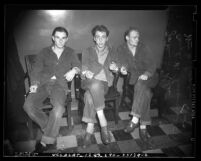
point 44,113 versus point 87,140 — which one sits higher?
point 44,113

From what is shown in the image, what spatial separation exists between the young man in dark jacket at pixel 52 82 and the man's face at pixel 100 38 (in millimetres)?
299

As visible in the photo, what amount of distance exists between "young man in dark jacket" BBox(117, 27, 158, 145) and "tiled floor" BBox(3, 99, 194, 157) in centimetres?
9

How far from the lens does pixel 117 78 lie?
8.69 ft

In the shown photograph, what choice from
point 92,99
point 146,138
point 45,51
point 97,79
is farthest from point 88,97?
point 146,138

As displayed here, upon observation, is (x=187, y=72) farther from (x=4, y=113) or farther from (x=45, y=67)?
(x=4, y=113)

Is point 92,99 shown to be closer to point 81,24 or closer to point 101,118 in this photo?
point 101,118

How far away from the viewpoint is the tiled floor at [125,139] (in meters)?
2.51

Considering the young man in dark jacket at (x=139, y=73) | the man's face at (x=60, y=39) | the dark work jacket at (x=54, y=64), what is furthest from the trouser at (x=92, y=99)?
the man's face at (x=60, y=39)

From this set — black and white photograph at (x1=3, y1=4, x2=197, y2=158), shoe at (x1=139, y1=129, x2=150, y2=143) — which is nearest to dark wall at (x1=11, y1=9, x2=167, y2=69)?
black and white photograph at (x1=3, y1=4, x2=197, y2=158)

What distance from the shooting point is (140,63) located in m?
2.66

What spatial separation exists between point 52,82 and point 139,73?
100 cm

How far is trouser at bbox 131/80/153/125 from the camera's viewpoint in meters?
2.61

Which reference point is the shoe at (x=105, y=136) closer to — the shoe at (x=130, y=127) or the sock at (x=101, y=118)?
the sock at (x=101, y=118)

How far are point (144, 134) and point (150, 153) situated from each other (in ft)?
0.70
